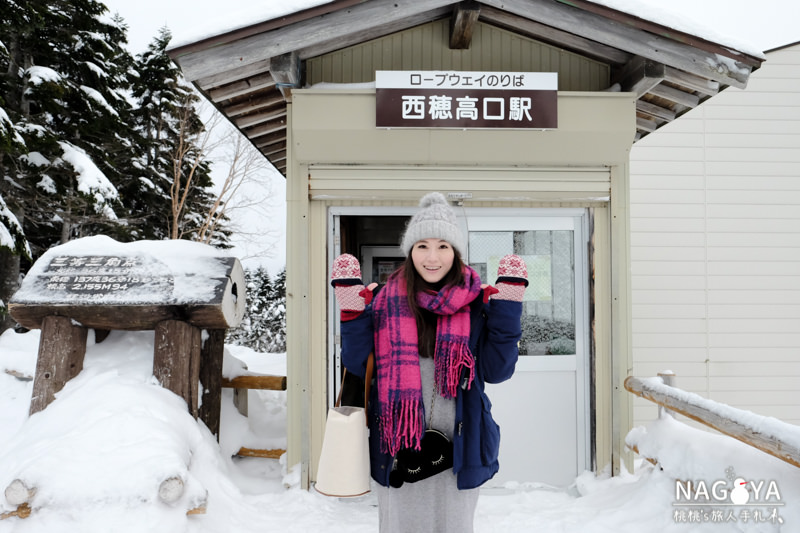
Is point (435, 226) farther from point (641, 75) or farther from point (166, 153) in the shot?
point (166, 153)

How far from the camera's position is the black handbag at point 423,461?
219 cm

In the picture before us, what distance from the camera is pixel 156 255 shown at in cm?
458

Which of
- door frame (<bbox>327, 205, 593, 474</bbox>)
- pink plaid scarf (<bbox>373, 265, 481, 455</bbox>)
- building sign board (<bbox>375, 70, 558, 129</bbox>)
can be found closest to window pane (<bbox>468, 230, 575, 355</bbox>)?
door frame (<bbox>327, 205, 593, 474</bbox>)

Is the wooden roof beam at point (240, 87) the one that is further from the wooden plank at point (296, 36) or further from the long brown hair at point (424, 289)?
the long brown hair at point (424, 289)

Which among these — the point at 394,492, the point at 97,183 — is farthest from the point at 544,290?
the point at 97,183

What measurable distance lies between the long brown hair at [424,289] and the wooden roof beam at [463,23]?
2890mm

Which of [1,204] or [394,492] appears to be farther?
[1,204]

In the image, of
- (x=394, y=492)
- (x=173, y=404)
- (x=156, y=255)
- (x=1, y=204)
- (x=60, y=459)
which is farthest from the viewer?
(x=1, y=204)

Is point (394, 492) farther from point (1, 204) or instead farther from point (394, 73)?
point (1, 204)

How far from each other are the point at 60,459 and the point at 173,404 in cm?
87

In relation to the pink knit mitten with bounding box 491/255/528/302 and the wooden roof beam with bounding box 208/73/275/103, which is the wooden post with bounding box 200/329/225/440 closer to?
the wooden roof beam with bounding box 208/73/275/103

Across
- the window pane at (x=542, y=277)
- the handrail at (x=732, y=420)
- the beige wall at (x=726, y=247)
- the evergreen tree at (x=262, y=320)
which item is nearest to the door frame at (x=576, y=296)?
the window pane at (x=542, y=277)

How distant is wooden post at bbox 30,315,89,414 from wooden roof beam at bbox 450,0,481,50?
3.99 metres

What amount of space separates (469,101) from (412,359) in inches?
113
